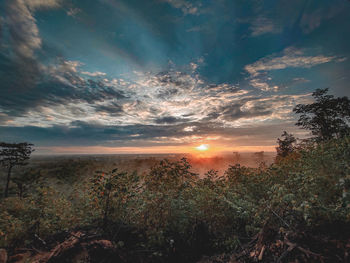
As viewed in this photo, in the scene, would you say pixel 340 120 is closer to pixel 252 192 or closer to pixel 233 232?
pixel 252 192

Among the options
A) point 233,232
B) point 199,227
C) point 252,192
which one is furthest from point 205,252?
point 252,192

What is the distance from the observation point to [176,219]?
191 inches

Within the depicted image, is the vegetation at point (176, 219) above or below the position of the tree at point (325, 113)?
below

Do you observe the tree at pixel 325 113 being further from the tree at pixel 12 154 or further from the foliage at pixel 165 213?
the tree at pixel 12 154

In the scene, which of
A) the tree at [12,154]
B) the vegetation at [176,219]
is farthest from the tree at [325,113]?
the tree at [12,154]

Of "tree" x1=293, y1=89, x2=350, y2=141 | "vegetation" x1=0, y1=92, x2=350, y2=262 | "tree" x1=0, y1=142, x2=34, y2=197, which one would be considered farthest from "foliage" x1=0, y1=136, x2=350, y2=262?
"tree" x1=0, y1=142, x2=34, y2=197

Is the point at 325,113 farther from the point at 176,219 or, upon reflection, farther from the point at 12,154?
the point at 12,154

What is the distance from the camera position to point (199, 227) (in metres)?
5.17

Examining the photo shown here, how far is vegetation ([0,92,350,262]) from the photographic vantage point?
3066mm

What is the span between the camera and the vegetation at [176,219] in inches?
121

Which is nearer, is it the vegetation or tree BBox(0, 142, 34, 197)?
the vegetation

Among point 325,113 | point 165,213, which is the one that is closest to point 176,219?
point 165,213

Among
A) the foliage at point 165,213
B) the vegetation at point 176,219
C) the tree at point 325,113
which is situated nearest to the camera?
the vegetation at point 176,219

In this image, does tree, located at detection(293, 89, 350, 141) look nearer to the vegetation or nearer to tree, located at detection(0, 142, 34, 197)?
the vegetation
